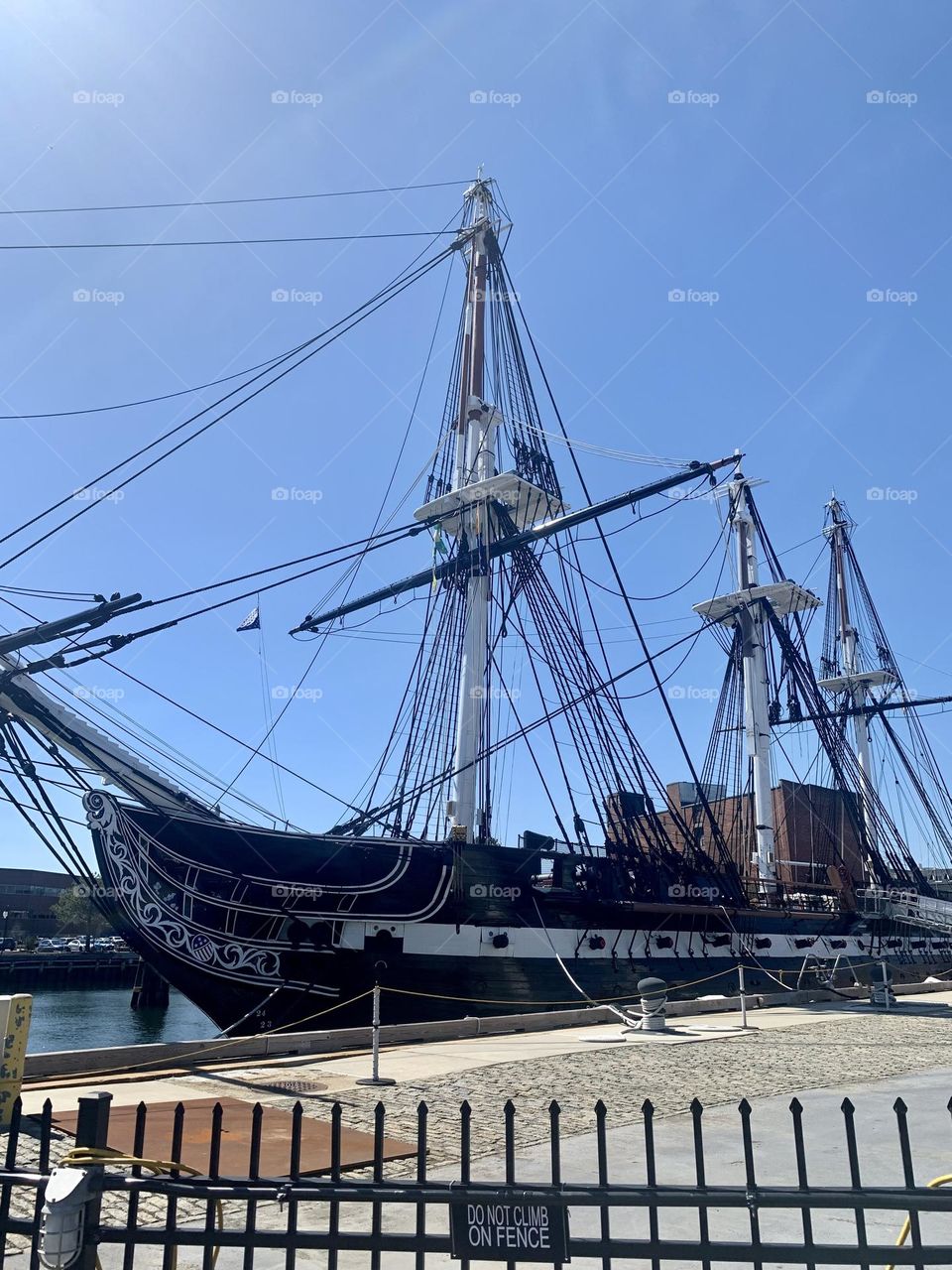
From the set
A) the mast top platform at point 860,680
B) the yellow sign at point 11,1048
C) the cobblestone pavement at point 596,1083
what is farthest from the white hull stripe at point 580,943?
the mast top platform at point 860,680

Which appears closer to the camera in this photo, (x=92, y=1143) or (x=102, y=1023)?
(x=92, y=1143)

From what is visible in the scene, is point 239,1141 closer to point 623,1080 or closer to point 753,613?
point 623,1080

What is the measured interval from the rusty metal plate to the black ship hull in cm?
856

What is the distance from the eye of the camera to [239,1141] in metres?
6.18

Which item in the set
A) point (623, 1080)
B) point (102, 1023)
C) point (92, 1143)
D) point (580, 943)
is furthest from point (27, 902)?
point (92, 1143)

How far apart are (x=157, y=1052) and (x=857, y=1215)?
933 centimetres

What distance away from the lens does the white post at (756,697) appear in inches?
1344

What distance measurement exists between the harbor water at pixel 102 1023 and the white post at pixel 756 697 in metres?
20.3

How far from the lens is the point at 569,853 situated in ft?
71.3

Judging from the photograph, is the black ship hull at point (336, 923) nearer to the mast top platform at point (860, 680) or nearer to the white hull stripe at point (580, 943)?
the white hull stripe at point (580, 943)

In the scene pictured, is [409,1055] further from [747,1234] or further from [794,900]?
[794,900]

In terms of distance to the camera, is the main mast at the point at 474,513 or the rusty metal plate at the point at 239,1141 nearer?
the rusty metal plate at the point at 239,1141

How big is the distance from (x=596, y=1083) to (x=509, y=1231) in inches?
252

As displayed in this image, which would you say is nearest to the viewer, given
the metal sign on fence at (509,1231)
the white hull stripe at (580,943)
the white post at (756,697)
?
the metal sign on fence at (509,1231)
